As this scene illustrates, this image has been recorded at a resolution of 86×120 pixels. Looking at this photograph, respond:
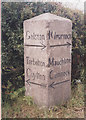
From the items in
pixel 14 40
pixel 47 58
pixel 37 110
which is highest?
pixel 14 40

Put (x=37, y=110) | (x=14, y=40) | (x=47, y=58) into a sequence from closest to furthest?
(x=47, y=58), (x=37, y=110), (x=14, y=40)

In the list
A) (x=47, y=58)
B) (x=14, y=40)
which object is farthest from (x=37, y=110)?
(x=14, y=40)

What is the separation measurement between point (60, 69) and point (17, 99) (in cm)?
99

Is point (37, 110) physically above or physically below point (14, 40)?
below

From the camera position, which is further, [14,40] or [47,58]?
[14,40]

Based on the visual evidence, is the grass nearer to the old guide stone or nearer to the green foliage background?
the old guide stone

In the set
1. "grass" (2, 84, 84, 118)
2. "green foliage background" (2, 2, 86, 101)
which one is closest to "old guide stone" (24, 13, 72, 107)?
"grass" (2, 84, 84, 118)

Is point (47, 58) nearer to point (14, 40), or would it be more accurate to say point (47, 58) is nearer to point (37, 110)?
point (37, 110)

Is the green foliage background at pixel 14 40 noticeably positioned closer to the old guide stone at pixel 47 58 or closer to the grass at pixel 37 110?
the grass at pixel 37 110

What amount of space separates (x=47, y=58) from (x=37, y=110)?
0.91 m

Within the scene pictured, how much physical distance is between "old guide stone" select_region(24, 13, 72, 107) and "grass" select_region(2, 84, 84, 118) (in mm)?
113

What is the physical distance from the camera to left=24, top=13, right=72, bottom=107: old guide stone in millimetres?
3334

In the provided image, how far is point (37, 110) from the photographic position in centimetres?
342

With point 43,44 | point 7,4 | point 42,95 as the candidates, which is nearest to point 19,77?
point 42,95
